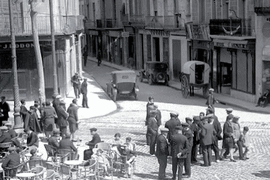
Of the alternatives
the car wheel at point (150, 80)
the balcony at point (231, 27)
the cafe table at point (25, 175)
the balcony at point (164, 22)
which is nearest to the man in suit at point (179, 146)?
the cafe table at point (25, 175)

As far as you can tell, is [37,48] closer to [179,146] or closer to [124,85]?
[124,85]

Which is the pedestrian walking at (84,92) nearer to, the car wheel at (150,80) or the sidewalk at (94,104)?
the sidewalk at (94,104)

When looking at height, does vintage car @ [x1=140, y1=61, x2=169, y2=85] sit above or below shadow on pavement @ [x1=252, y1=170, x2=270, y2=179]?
above

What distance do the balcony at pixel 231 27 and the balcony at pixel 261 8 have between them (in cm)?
147

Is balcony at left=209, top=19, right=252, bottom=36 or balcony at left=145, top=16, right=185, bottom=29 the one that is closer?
balcony at left=209, top=19, right=252, bottom=36

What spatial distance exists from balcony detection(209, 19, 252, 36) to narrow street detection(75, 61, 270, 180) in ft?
13.7

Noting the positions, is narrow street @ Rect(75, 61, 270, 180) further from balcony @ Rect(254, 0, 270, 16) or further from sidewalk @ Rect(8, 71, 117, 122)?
balcony @ Rect(254, 0, 270, 16)

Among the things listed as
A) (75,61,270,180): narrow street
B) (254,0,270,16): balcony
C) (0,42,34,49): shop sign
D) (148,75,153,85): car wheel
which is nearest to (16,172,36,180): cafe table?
(75,61,270,180): narrow street

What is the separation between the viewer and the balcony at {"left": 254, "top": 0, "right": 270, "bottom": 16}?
28.5 m

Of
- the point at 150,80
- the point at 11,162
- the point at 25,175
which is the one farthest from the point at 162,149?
the point at 150,80

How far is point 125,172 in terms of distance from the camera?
15617 mm

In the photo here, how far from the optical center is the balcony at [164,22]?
42.1 meters

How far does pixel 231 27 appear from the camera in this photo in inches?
1251

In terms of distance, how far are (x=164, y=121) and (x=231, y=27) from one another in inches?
366
